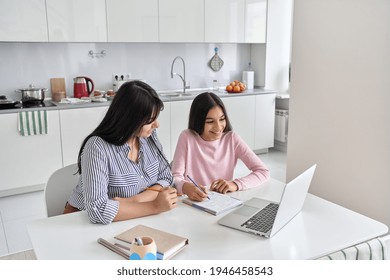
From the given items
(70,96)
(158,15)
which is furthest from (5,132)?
(158,15)

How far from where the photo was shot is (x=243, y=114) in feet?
15.6

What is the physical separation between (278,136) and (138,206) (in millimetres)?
3878

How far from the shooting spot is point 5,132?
136 inches

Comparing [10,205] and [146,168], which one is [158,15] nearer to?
[10,205]

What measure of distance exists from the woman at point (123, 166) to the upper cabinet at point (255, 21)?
3392 millimetres

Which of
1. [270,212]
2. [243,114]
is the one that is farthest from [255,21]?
[270,212]

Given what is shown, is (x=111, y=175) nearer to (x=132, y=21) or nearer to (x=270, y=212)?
(x=270, y=212)

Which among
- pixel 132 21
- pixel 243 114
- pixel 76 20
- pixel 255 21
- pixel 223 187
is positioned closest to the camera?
pixel 223 187

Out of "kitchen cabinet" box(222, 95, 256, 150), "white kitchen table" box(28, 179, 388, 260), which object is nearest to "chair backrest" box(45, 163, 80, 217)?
"white kitchen table" box(28, 179, 388, 260)

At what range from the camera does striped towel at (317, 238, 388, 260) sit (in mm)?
1272

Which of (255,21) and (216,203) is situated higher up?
Answer: (255,21)

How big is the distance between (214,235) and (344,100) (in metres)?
1.79

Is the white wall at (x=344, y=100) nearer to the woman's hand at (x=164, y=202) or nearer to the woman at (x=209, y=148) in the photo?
the woman at (x=209, y=148)

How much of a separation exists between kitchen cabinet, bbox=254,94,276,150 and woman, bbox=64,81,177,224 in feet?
10.6
